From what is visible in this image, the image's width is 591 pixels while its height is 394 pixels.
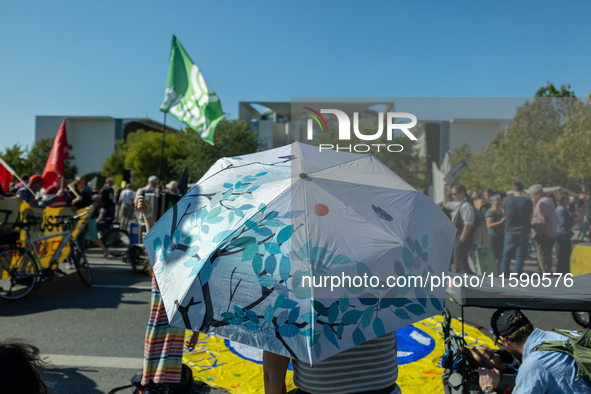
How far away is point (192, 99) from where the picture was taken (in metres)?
9.99

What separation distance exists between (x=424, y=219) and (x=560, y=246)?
9.43 m

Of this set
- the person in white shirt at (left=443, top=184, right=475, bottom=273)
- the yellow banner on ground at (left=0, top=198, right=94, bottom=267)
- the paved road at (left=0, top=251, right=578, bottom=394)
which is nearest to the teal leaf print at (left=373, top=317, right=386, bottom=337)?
the paved road at (left=0, top=251, right=578, bottom=394)

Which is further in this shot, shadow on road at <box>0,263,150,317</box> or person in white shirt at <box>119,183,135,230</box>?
person in white shirt at <box>119,183,135,230</box>

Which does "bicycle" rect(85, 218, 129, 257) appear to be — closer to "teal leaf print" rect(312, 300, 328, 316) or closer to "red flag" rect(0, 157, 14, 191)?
"red flag" rect(0, 157, 14, 191)

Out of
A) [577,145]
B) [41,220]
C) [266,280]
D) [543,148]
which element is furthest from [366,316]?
[543,148]

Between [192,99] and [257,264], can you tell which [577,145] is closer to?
[192,99]

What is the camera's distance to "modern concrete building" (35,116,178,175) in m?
80.8

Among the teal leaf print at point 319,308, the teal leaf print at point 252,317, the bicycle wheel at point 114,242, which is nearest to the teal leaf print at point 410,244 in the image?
the teal leaf print at point 319,308

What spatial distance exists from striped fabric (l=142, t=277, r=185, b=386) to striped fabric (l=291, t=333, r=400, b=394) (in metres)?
1.53

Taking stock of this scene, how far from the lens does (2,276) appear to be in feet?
20.0

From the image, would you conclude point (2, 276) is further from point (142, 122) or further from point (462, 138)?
point (142, 122)

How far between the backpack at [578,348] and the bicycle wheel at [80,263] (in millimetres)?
7096

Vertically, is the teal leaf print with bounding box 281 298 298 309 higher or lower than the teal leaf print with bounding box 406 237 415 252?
lower

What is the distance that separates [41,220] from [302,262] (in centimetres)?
652
